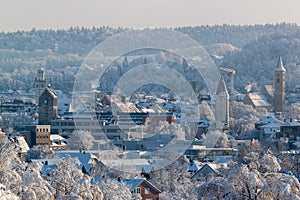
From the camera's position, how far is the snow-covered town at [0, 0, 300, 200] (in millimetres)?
28344

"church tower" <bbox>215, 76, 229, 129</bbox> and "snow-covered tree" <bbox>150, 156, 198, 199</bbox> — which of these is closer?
"snow-covered tree" <bbox>150, 156, 198, 199</bbox>

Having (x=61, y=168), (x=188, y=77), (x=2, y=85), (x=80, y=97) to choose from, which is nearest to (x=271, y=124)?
(x=80, y=97)

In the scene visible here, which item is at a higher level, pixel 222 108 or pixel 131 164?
pixel 222 108

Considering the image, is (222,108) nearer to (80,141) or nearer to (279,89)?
(279,89)

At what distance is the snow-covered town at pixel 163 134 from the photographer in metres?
28.3

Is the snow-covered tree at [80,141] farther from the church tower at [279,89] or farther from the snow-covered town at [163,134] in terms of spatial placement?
the church tower at [279,89]

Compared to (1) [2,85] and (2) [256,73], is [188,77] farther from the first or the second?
(1) [2,85]

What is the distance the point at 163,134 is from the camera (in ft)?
275

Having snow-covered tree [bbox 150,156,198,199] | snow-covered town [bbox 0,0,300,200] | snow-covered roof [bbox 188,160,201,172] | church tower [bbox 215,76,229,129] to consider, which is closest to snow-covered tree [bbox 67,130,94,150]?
snow-covered town [bbox 0,0,300,200]

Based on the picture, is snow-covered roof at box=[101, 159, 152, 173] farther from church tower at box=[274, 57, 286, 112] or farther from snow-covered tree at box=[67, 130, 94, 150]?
church tower at box=[274, 57, 286, 112]

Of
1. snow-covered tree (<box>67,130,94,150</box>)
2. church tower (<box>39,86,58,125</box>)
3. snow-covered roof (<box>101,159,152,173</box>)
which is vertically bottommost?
snow-covered tree (<box>67,130,94,150</box>)

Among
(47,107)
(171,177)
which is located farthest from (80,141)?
(171,177)

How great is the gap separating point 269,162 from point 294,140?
2055 inches

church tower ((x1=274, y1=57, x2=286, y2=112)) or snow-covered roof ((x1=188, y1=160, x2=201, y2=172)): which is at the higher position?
church tower ((x1=274, y1=57, x2=286, y2=112))
